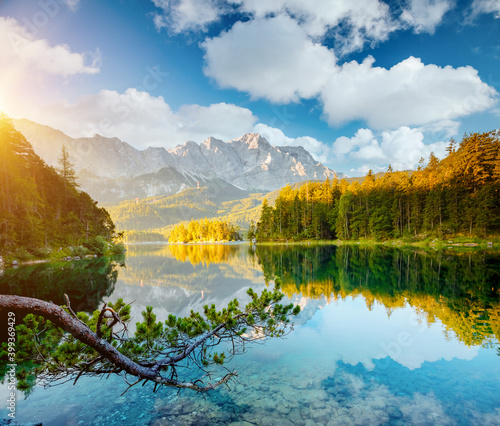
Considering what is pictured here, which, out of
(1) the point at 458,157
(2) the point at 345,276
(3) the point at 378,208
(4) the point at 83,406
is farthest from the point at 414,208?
(4) the point at 83,406

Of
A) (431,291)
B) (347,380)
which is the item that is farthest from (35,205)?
(431,291)

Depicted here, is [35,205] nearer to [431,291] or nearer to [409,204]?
[431,291]

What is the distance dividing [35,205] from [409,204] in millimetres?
88965

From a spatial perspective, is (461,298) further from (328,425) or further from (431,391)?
(328,425)

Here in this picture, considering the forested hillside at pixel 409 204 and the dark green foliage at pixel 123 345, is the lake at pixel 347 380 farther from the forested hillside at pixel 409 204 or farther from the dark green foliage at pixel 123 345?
the forested hillside at pixel 409 204

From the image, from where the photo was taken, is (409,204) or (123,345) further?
(409,204)

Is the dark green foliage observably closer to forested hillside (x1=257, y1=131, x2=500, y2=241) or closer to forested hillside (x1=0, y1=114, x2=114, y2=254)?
forested hillside (x1=0, y1=114, x2=114, y2=254)

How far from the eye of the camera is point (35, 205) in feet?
153

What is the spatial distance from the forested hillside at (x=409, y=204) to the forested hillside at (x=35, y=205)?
5759 cm

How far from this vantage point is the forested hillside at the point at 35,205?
131ft

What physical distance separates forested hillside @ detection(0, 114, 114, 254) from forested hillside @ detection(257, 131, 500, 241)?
57.6 m

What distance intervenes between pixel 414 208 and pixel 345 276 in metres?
56.8

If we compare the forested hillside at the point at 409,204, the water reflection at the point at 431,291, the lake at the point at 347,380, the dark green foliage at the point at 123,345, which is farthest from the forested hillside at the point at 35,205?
the forested hillside at the point at 409,204

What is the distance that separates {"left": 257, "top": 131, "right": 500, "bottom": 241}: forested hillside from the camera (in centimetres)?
5506
